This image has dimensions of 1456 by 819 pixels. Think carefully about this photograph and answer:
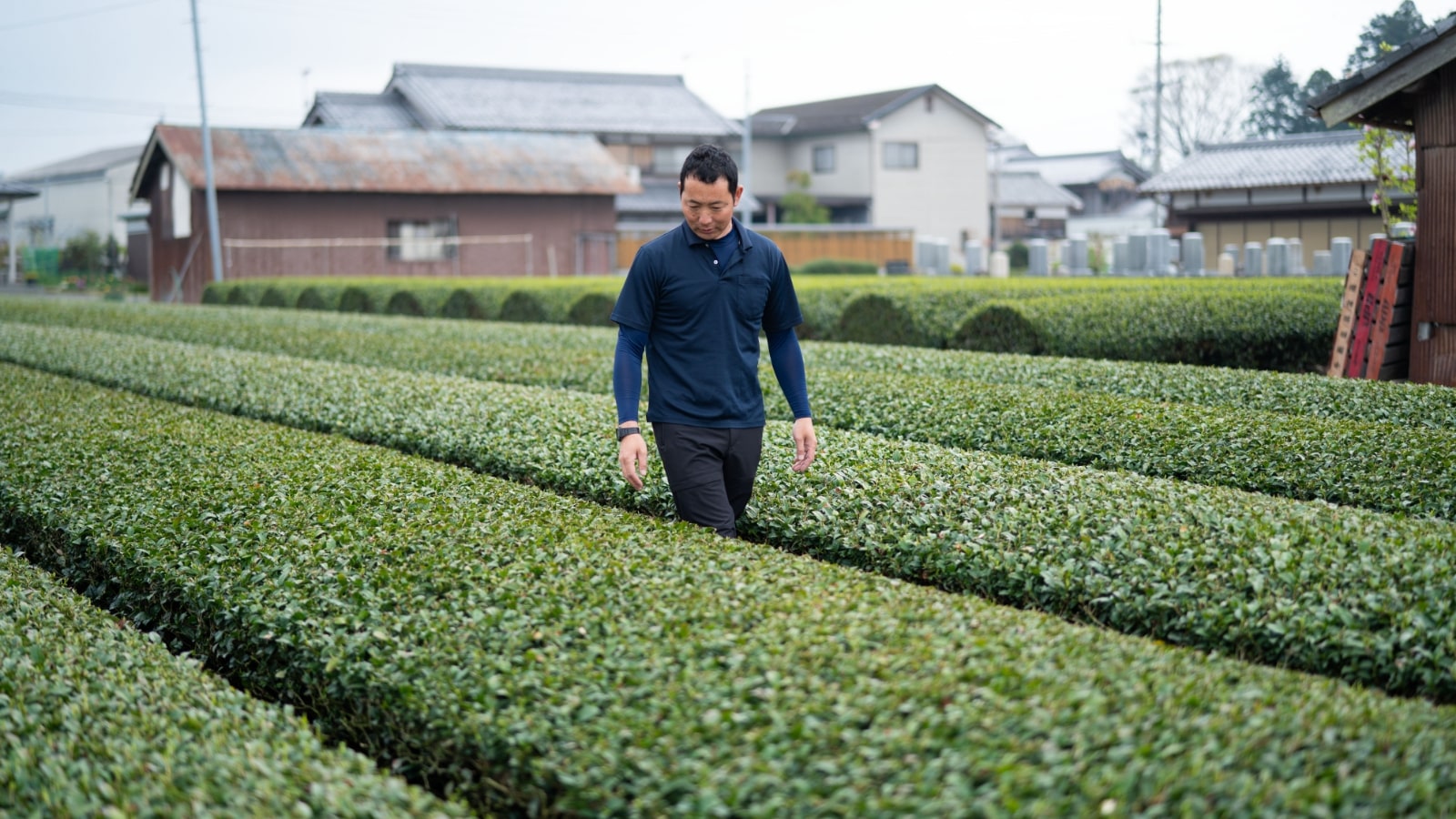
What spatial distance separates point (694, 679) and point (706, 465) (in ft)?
5.18

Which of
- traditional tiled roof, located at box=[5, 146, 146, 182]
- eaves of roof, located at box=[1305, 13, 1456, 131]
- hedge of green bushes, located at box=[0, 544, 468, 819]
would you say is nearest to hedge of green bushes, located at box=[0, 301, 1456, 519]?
eaves of roof, located at box=[1305, 13, 1456, 131]

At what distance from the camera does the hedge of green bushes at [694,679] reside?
2.66 m

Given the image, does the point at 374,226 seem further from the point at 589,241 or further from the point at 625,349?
the point at 625,349

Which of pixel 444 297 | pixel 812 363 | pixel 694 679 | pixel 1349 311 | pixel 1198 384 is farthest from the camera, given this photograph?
pixel 444 297

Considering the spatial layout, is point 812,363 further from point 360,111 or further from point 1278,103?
point 360,111

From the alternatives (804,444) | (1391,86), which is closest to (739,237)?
(804,444)

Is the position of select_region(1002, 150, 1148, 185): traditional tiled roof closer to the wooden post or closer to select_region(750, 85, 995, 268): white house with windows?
select_region(750, 85, 995, 268): white house with windows

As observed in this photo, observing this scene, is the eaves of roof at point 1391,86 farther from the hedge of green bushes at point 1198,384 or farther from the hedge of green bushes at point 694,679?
the hedge of green bushes at point 694,679

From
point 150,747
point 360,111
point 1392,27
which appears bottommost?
point 150,747

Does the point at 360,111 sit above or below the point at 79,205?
above

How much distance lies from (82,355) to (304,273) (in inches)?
777

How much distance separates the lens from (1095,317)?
42.9 ft

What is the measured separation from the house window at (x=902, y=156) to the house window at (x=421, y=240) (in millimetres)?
18993

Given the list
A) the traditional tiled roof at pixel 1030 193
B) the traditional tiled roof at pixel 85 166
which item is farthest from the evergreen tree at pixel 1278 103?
the traditional tiled roof at pixel 85 166
